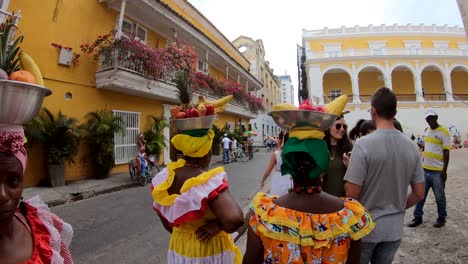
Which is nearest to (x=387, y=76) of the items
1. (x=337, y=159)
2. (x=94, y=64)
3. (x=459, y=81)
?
(x=459, y=81)

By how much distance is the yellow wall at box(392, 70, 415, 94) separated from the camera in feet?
100

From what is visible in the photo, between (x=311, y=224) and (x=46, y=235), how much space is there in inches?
43.8

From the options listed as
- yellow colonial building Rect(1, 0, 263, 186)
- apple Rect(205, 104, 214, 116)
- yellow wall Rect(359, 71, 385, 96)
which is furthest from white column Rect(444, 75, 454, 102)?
apple Rect(205, 104, 214, 116)

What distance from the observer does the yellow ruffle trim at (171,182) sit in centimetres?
173

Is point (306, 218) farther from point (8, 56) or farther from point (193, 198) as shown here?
point (8, 56)

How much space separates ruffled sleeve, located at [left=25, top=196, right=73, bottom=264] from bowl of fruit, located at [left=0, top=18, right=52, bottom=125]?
417 mm

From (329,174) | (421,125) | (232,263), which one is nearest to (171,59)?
(329,174)

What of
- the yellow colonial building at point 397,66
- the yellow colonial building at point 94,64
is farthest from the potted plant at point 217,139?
the yellow colonial building at point 397,66

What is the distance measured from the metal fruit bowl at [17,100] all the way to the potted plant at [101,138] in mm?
8503

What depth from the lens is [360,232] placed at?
1335mm

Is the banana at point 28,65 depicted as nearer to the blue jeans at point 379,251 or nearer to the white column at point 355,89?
the blue jeans at point 379,251

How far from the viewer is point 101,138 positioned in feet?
29.5

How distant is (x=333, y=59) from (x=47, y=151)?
26.8 meters

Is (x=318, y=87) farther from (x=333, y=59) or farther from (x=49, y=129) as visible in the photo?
(x=49, y=129)
